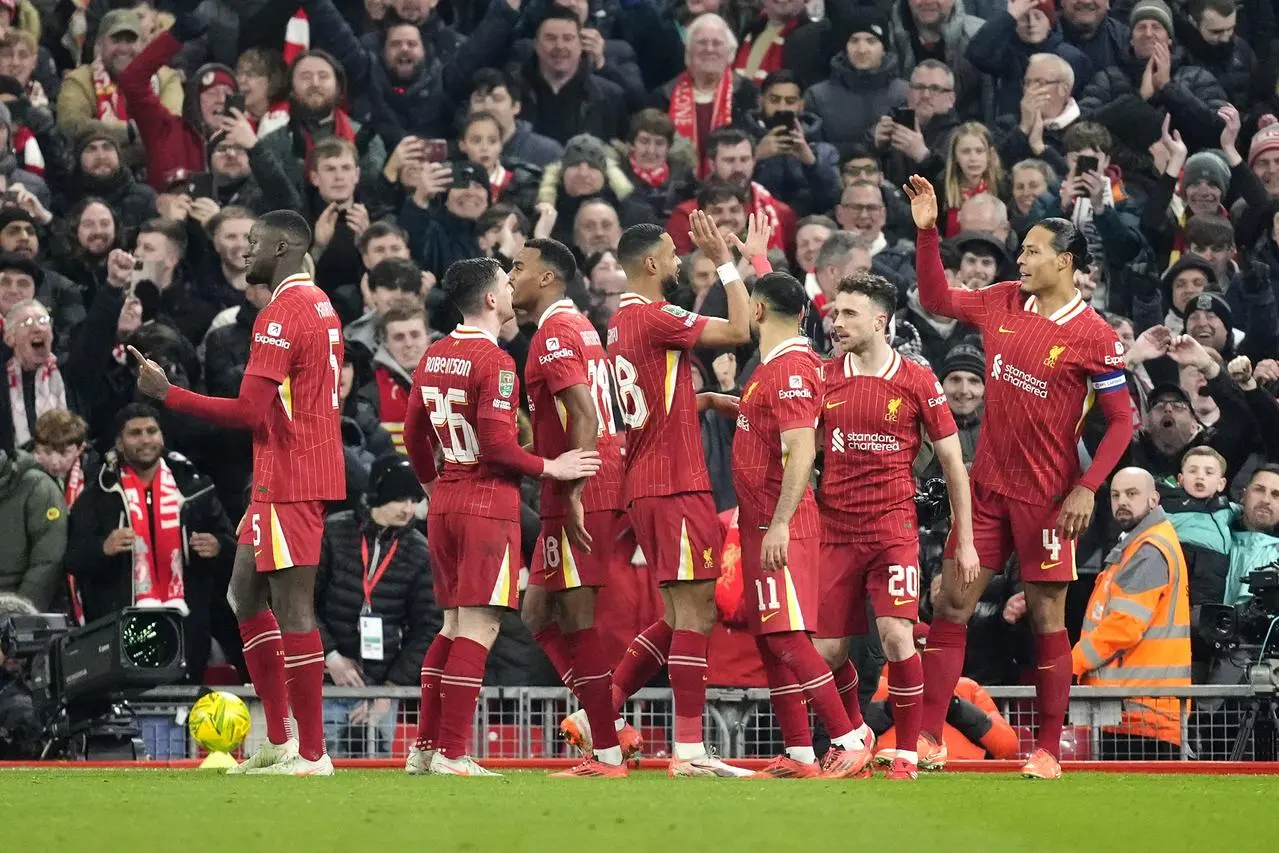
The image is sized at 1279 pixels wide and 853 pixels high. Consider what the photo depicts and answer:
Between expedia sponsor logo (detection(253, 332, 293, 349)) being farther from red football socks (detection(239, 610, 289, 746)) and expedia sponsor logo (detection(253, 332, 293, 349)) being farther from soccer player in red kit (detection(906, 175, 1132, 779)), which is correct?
soccer player in red kit (detection(906, 175, 1132, 779))

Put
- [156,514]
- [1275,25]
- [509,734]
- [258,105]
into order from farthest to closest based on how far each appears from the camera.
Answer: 1. [1275,25]
2. [258,105]
3. [156,514]
4. [509,734]

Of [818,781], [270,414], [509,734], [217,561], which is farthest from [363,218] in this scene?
[818,781]

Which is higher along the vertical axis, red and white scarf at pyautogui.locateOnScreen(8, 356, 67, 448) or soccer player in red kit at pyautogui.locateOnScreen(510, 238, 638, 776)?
red and white scarf at pyautogui.locateOnScreen(8, 356, 67, 448)

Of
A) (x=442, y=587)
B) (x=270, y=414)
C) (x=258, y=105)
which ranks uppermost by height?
(x=258, y=105)

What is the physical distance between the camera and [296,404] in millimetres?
10156

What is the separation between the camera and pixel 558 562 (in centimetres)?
1046

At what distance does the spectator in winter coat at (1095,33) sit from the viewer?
61.0 feet

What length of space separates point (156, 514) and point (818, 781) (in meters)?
5.27

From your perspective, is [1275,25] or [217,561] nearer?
[217,561]

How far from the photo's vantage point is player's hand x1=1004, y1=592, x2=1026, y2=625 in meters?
12.7

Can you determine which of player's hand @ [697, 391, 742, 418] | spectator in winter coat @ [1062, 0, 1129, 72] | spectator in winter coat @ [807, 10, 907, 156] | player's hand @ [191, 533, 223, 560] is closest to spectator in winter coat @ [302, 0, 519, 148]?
spectator in winter coat @ [807, 10, 907, 156]

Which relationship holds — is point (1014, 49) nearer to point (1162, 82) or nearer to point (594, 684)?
point (1162, 82)

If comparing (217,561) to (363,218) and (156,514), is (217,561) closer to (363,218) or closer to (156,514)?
(156,514)

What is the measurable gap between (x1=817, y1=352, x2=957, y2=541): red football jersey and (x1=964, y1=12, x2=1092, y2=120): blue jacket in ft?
26.4
